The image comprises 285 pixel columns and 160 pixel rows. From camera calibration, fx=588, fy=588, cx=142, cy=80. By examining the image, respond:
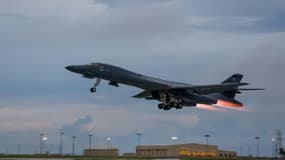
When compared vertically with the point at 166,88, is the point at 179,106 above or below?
below

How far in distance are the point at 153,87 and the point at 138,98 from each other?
9.09 meters

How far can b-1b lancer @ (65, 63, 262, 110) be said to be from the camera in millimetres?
82938

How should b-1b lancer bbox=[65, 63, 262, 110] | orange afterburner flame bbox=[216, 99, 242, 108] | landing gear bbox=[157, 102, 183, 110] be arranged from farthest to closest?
orange afterburner flame bbox=[216, 99, 242, 108], landing gear bbox=[157, 102, 183, 110], b-1b lancer bbox=[65, 63, 262, 110]

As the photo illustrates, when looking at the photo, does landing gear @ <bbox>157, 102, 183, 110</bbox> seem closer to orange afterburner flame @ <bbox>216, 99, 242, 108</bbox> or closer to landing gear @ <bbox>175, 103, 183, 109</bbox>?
landing gear @ <bbox>175, 103, 183, 109</bbox>

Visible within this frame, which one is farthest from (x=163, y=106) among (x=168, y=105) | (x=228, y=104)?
(x=228, y=104)

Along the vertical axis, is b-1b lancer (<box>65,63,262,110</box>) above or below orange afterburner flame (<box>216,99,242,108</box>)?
above

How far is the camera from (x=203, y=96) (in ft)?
311

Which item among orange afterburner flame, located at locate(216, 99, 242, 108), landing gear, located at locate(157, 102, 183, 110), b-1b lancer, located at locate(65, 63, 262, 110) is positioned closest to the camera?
b-1b lancer, located at locate(65, 63, 262, 110)

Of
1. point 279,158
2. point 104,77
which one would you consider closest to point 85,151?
point 279,158

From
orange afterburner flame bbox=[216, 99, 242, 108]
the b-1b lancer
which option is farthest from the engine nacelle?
orange afterburner flame bbox=[216, 99, 242, 108]

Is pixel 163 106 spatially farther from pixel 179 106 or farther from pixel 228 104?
pixel 228 104

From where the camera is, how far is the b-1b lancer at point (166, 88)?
Result: 82.9m

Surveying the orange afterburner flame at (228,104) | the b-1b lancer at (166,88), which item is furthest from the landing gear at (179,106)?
the orange afterburner flame at (228,104)

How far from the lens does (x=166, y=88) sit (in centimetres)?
9112
